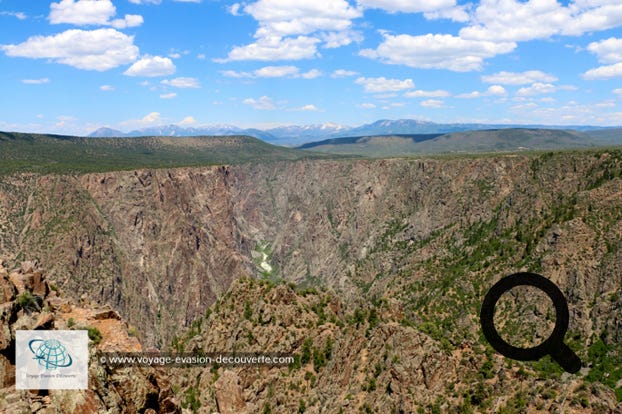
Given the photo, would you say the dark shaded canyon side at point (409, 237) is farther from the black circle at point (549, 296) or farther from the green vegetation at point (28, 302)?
the black circle at point (549, 296)

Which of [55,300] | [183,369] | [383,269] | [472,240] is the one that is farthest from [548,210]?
[55,300]

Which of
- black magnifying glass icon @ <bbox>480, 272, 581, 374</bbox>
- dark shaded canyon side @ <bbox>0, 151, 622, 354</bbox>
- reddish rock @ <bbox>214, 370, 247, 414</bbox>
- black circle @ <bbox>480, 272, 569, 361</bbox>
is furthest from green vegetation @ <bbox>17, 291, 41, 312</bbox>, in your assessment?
dark shaded canyon side @ <bbox>0, 151, 622, 354</bbox>

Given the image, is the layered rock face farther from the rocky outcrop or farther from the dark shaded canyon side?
the rocky outcrop

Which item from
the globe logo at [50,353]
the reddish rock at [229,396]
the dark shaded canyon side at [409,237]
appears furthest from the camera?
the dark shaded canyon side at [409,237]

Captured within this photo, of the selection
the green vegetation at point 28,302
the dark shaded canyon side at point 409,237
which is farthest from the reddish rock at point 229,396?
the dark shaded canyon side at point 409,237

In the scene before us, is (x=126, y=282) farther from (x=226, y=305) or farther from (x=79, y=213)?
(x=226, y=305)

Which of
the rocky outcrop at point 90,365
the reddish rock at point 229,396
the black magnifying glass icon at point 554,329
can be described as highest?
the black magnifying glass icon at point 554,329
